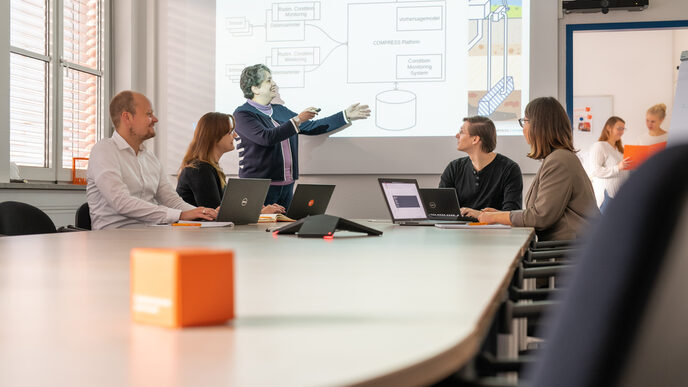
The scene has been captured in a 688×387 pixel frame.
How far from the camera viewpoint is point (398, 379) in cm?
53

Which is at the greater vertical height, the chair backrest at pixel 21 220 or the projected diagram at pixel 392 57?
the projected diagram at pixel 392 57

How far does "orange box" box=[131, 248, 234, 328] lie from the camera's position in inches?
27.4

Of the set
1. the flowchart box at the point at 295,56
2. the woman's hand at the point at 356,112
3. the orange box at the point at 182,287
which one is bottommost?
the orange box at the point at 182,287

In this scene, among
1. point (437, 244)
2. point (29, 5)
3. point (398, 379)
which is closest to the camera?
point (398, 379)

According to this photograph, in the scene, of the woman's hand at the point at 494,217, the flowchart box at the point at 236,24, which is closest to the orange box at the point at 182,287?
the woman's hand at the point at 494,217

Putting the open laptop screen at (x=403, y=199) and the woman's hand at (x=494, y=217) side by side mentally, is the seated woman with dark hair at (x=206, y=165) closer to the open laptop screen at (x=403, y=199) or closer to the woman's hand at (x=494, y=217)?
the open laptop screen at (x=403, y=199)

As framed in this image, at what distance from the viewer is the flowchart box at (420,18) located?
17.4 feet

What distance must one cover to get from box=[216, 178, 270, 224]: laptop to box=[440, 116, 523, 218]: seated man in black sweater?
152 centimetres

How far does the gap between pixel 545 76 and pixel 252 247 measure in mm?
3933

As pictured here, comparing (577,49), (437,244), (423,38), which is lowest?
(437,244)

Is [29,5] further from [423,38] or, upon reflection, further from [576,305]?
[576,305]

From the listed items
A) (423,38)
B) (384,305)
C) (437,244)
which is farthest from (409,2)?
(384,305)

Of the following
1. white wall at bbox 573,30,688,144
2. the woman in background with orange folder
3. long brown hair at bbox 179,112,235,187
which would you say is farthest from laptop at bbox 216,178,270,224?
white wall at bbox 573,30,688,144

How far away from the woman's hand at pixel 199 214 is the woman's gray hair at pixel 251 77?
2.20m
